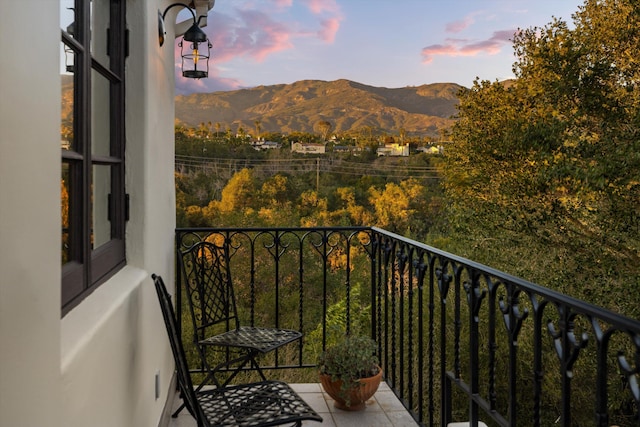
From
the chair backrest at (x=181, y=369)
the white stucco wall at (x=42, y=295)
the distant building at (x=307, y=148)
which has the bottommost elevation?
the chair backrest at (x=181, y=369)

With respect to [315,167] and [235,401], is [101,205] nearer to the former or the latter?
[235,401]

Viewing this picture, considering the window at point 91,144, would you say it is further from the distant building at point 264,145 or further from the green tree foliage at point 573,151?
the distant building at point 264,145

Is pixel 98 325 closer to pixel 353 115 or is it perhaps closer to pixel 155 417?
pixel 155 417

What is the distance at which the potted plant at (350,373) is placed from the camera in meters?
2.86

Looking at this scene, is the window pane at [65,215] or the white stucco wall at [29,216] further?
the window pane at [65,215]

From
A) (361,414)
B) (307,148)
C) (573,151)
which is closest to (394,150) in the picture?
(307,148)

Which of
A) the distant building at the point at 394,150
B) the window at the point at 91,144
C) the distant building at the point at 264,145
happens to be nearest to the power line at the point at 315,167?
the distant building at the point at 264,145

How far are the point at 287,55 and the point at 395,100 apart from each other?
5.79 meters

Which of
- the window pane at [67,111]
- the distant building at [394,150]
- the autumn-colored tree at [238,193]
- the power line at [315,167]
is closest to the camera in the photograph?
the window pane at [67,111]

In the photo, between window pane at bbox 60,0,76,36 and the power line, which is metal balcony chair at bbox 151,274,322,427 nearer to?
window pane at bbox 60,0,76,36

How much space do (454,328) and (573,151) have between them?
7.41 m

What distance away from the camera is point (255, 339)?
284cm

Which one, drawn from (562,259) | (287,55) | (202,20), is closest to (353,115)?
(287,55)

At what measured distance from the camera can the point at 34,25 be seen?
2.90ft
